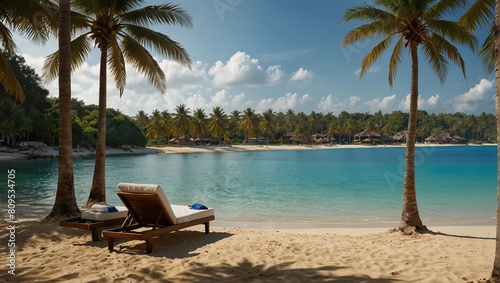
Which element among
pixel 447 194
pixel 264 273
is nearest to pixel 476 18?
pixel 264 273

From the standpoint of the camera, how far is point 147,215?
17.2 feet

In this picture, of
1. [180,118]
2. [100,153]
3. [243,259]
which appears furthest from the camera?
[180,118]

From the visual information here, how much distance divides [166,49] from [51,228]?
5.69 m

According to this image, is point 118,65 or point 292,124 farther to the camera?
point 292,124

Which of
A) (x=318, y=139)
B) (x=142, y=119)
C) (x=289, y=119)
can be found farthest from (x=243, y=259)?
(x=289, y=119)

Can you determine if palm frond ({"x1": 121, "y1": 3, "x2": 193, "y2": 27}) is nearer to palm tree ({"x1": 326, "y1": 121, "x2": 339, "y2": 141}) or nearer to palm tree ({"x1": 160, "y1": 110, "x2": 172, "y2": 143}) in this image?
palm tree ({"x1": 160, "y1": 110, "x2": 172, "y2": 143})

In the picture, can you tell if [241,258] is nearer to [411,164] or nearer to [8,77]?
[411,164]

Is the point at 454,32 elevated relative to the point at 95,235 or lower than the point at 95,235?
elevated

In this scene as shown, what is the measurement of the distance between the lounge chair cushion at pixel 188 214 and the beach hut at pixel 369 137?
313 feet

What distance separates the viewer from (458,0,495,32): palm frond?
20.2ft

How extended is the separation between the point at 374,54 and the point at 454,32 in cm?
188

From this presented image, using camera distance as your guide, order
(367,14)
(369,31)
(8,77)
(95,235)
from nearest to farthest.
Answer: (95,235) < (367,14) < (369,31) < (8,77)

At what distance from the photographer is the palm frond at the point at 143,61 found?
9.25 meters

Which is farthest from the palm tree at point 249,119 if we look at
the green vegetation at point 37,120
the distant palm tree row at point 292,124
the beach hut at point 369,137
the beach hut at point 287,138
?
the beach hut at point 369,137
